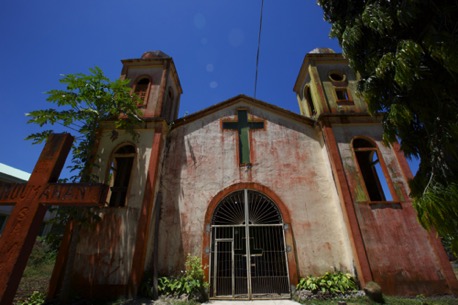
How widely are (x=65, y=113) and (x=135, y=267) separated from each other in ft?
17.3

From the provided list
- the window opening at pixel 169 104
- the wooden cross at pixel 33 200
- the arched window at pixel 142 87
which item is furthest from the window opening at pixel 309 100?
the wooden cross at pixel 33 200

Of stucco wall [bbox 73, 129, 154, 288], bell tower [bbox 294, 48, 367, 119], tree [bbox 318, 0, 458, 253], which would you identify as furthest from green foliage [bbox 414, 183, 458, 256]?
stucco wall [bbox 73, 129, 154, 288]

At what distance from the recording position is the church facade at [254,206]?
23.2 ft

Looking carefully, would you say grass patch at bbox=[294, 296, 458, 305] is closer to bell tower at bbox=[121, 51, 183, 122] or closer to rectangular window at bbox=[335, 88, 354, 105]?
rectangular window at bbox=[335, 88, 354, 105]

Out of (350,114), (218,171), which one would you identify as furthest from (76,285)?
(350,114)

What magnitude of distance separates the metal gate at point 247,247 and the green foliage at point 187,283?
0.53 metres

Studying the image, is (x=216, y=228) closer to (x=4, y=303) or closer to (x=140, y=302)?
(x=140, y=302)

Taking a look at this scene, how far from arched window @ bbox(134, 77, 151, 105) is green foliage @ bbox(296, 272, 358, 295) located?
31.5 feet

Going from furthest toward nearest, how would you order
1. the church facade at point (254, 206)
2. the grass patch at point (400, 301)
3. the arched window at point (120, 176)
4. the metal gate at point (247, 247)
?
the arched window at point (120, 176)
the metal gate at point (247, 247)
the church facade at point (254, 206)
the grass patch at point (400, 301)

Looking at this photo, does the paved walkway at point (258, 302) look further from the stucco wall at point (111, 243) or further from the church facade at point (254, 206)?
the stucco wall at point (111, 243)

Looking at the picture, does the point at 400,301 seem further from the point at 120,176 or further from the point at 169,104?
the point at 169,104

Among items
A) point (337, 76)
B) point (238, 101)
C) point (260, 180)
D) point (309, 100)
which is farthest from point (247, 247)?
point (337, 76)

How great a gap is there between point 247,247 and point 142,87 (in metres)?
8.78

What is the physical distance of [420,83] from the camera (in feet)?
14.9
